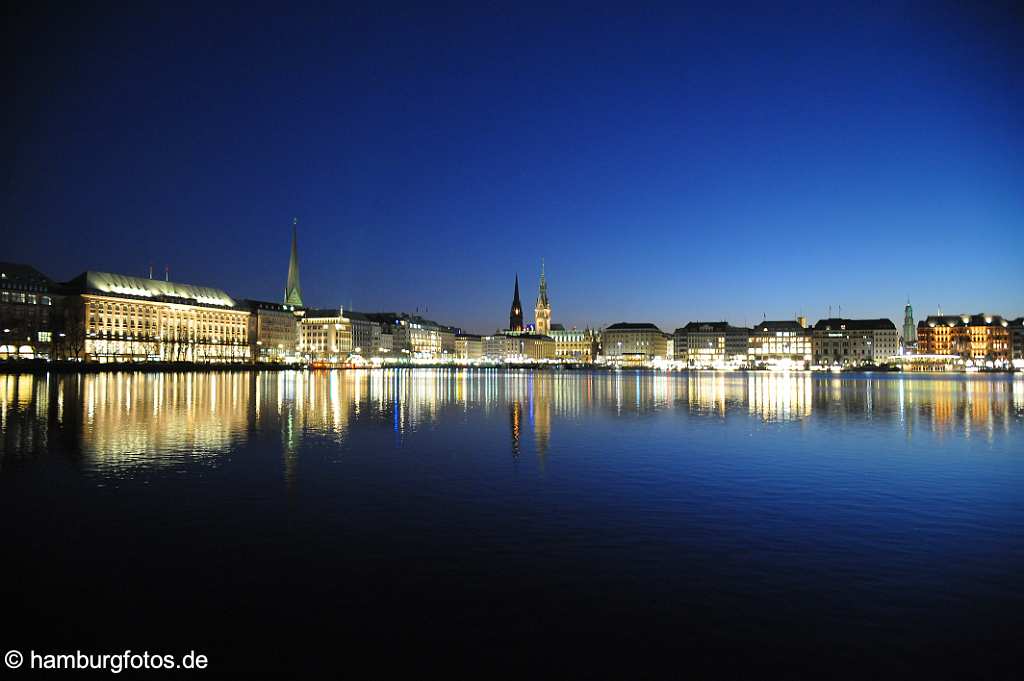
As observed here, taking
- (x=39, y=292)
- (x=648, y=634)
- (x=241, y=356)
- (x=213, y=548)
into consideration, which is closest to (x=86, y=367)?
(x=39, y=292)

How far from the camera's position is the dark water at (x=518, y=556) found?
8586 mm

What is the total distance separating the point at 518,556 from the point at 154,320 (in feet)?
537

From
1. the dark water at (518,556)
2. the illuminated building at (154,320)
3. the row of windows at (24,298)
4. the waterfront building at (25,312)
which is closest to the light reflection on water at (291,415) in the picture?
the dark water at (518,556)

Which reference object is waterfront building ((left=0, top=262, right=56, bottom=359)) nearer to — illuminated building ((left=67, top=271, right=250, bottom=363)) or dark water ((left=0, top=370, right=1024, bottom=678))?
illuminated building ((left=67, top=271, right=250, bottom=363))

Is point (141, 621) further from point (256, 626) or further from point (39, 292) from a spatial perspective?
point (39, 292)

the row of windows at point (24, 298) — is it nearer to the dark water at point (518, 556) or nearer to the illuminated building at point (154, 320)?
the illuminated building at point (154, 320)

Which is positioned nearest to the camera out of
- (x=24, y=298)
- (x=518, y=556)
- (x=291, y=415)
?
(x=518, y=556)

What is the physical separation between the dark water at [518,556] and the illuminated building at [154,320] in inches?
5142

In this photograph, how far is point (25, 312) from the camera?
12562 centimetres

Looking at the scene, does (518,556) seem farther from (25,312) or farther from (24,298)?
(24,298)

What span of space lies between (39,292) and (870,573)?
149m

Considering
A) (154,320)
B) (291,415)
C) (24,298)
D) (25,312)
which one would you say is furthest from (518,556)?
(154,320)

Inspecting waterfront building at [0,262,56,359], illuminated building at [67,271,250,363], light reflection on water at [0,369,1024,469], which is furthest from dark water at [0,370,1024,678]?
A: illuminated building at [67,271,250,363]

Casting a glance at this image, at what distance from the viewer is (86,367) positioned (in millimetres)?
101188
